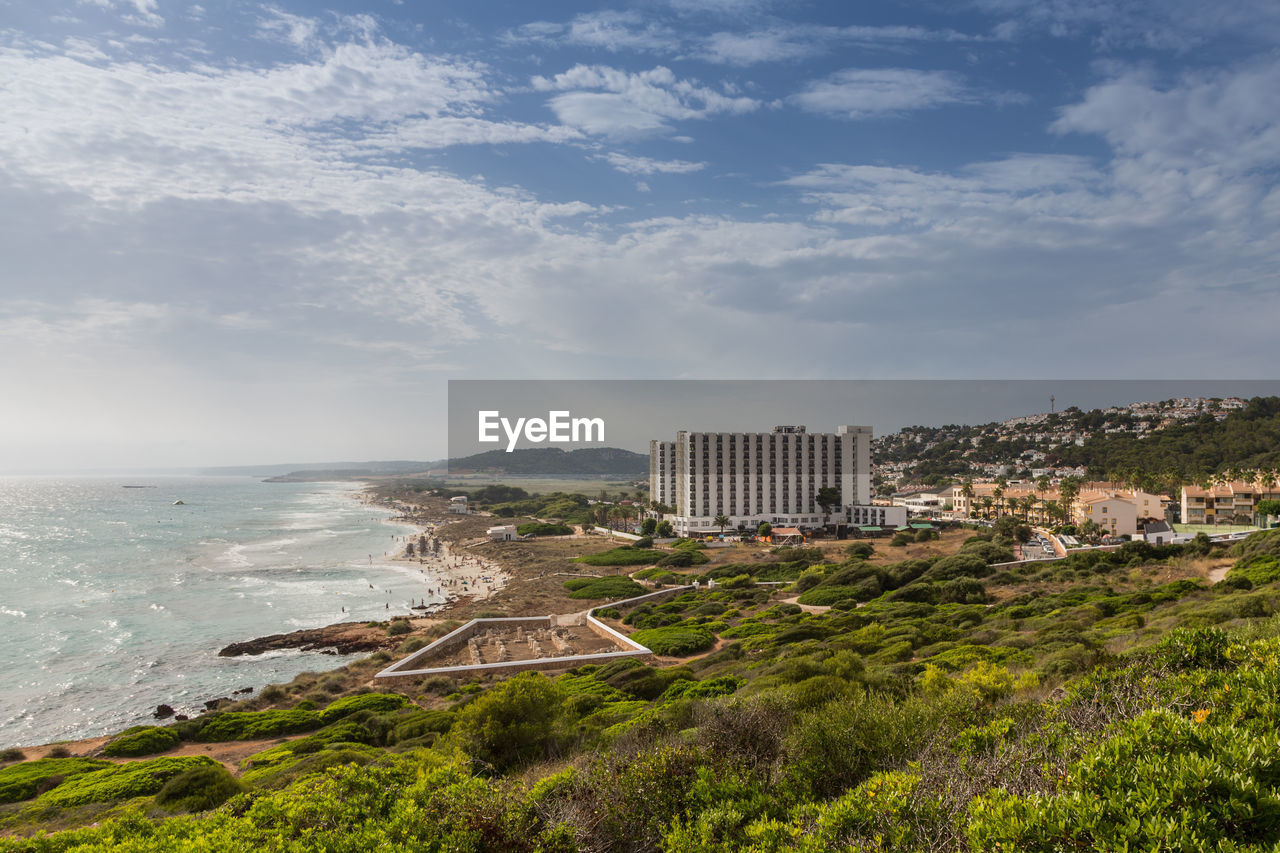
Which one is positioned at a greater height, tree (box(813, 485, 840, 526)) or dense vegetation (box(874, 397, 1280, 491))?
dense vegetation (box(874, 397, 1280, 491))

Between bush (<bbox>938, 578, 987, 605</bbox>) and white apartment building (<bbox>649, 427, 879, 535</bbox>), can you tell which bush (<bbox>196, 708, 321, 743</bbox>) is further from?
white apartment building (<bbox>649, 427, 879, 535</bbox>)

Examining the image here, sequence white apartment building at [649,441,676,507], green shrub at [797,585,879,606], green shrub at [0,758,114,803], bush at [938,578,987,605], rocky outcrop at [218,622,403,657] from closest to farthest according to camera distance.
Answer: green shrub at [0,758,114,803] < bush at [938,578,987,605] < rocky outcrop at [218,622,403,657] < green shrub at [797,585,879,606] < white apartment building at [649,441,676,507]

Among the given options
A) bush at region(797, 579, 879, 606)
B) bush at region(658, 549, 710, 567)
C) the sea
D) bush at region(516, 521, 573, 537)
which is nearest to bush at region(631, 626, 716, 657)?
bush at region(797, 579, 879, 606)

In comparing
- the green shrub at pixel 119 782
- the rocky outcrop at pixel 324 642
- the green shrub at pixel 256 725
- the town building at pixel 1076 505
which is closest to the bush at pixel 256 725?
the green shrub at pixel 256 725

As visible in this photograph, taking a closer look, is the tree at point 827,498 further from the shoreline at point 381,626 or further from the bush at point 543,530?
the shoreline at point 381,626

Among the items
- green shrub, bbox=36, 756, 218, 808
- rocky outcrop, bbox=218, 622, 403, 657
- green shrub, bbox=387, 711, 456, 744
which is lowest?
rocky outcrop, bbox=218, 622, 403, 657

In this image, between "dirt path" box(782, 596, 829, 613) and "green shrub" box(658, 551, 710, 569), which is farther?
"green shrub" box(658, 551, 710, 569)

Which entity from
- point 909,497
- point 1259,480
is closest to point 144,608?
point 1259,480

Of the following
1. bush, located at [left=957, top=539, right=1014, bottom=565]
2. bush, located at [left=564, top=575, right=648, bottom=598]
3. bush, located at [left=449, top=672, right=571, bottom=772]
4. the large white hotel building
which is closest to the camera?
bush, located at [left=449, top=672, right=571, bottom=772]
